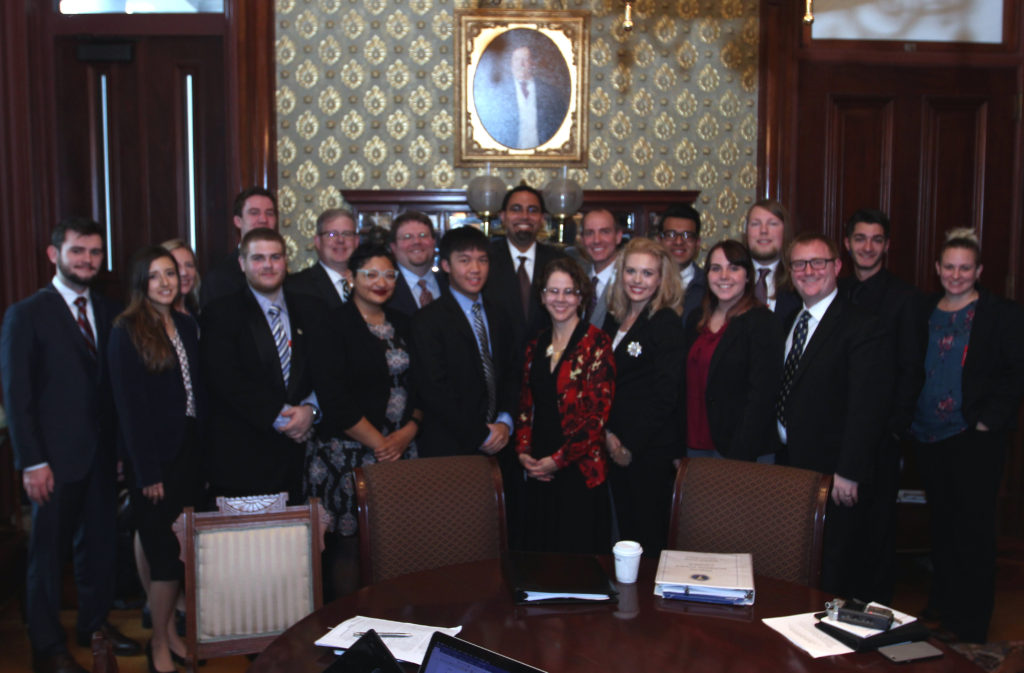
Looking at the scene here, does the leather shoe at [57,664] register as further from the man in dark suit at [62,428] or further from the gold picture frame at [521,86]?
the gold picture frame at [521,86]

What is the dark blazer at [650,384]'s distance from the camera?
11.2 ft

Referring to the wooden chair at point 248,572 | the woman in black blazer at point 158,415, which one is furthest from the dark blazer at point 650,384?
the woman in black blazer at point 158,415

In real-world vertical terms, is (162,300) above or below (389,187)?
below

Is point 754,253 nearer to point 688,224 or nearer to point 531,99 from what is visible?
point 688,224

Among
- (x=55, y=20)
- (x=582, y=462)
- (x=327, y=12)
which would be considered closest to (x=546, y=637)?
(x=582, y=462)

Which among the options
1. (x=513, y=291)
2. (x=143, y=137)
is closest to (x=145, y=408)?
(x=513, y=291)

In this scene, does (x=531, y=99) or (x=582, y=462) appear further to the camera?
(x=531, y=99)

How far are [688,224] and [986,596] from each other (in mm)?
2191

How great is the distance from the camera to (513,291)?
4258 millimetres

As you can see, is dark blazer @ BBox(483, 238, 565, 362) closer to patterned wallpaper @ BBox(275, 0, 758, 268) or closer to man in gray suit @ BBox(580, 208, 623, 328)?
man in gray suit @ BBox(580, 208, 623, 328)

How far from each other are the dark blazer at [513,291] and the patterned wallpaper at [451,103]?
1372 millimetres

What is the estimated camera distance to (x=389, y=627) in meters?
Result: 1.79

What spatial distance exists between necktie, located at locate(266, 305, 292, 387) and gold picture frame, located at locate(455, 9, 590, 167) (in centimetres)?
246

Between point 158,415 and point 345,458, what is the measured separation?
0.72 meters
